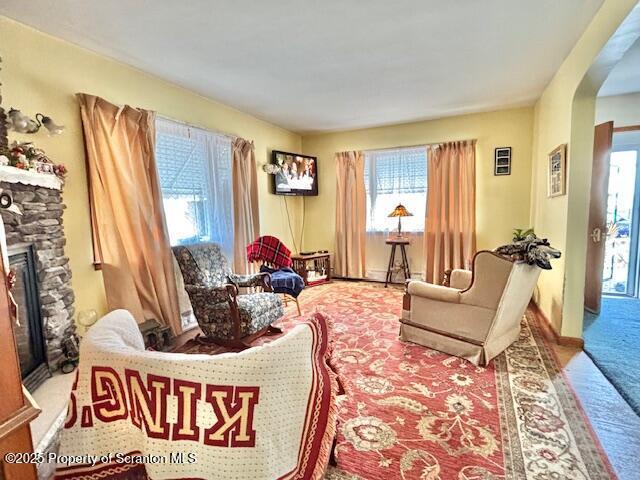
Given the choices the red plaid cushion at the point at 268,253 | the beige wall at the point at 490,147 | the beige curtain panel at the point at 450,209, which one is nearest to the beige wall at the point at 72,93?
the red plaid cushion at the point at 268,253

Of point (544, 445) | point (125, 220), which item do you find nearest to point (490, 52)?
point (544, 445)

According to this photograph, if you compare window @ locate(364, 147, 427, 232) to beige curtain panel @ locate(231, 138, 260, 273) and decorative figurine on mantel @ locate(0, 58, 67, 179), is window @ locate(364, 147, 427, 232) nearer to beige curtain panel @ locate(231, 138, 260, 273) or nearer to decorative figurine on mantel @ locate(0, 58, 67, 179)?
beige curtain panel @ locate(231, 138, 260, 273)

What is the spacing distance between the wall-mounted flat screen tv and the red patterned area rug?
2.77m

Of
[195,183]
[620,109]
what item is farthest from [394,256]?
[620,109]

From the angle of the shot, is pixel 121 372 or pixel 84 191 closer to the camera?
pixel 121 372

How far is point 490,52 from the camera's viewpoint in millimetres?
2617

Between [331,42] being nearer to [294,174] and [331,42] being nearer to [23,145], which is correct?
[23,145]

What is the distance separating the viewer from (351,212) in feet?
17.3

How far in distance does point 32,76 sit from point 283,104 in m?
2.34

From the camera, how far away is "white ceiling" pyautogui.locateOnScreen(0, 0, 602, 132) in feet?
6.55

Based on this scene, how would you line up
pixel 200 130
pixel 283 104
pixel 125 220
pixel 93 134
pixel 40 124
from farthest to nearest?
pixel 283 104 → pixel 200 130 → pixel 125 220 → pixel 93 134 → pixel 40 124

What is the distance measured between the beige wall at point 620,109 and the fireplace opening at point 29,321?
226 inches

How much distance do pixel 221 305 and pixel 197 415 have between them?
1960 mm

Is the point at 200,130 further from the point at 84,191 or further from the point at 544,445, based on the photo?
the point at 544,445
